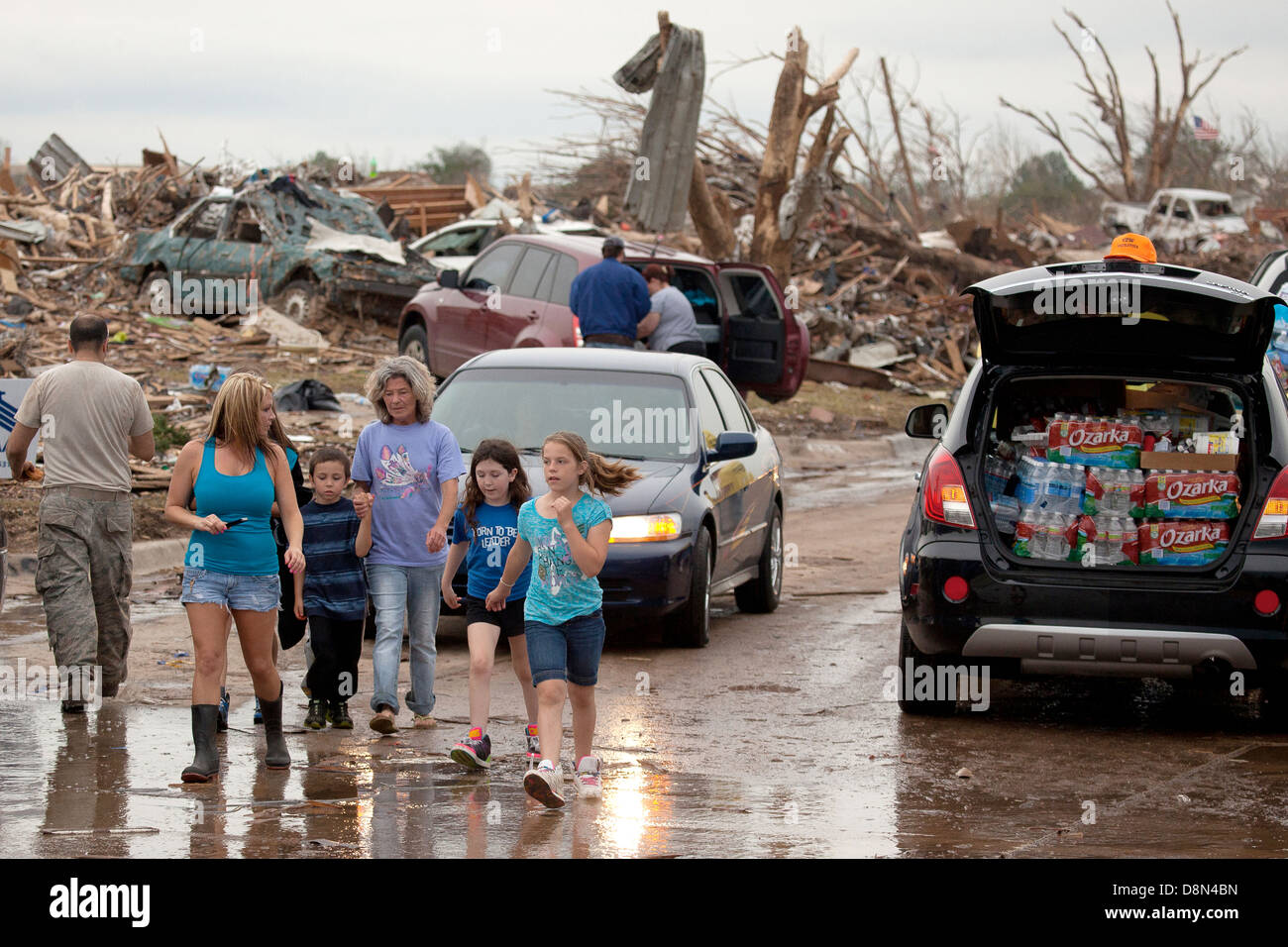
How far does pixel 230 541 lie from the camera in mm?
6422

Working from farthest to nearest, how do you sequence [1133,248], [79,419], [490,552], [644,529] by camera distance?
[1133,248], [644,529], [79,419], [490,552]

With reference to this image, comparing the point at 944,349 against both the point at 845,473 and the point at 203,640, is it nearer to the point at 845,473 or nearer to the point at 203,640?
the point at 845,473

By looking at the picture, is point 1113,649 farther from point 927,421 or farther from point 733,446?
point 733,446

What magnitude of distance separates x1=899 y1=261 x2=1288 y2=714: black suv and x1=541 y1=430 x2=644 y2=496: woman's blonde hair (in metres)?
1.77

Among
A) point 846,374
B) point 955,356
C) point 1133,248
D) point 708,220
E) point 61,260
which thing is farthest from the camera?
point 955,356

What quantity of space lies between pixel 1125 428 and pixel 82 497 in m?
4.99

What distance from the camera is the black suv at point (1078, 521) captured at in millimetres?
7098

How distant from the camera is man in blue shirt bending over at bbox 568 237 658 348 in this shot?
48.3ft

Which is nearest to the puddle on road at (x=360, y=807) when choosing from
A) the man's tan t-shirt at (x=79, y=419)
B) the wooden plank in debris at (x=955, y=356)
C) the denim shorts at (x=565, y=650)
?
the denim shorts at (x=565, y=650)

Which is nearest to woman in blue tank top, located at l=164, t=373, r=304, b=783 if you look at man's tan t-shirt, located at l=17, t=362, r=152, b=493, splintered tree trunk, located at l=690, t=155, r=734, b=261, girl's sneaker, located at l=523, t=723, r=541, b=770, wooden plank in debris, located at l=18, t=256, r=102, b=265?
girl's sneaker, located at l=523, t=723, r=541, b=770

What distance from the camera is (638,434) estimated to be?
990cm

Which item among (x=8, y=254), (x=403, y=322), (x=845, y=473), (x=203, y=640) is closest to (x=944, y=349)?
(x=845, y=473)

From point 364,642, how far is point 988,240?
2754 centimetres

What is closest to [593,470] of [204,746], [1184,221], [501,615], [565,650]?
[565,650]
